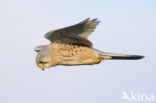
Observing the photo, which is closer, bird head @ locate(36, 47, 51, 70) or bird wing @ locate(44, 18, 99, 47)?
bird wing @ locate(44, 18, 99, 47)

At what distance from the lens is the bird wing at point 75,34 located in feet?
20.7

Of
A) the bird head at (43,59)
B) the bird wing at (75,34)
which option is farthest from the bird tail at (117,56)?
the bird head at (43,59)

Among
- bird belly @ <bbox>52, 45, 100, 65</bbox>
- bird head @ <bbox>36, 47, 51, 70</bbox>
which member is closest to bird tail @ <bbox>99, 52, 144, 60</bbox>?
bird belly @ <bbox>52, 45, 100, 65</bbox>

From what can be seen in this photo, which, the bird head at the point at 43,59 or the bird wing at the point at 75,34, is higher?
the bird wing at the point at 75,34

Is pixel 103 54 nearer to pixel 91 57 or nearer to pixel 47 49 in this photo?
pixel 91 57

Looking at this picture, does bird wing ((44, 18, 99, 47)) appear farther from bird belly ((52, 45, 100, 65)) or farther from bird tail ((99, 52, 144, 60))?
bird tail ((99, 52, 144, 60))

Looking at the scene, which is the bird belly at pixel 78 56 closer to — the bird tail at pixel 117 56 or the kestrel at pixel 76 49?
the kestrel at pixel 76 49

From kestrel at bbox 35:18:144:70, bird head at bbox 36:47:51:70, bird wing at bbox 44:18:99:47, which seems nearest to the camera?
bird wing at bbox 44:18:99:47

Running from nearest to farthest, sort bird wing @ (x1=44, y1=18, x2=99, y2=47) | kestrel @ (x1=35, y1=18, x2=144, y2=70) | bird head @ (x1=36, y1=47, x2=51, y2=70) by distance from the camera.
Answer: bird wing @ (x1=44, y1=18, x2=99, y2=47)
kestrel @ (x1=35, y1=18, x2=144, y2=70)
bird head @ (x1=36, y1=47, x2=51, y2=70)

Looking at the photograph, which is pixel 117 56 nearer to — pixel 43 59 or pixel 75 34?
pixel 75 34

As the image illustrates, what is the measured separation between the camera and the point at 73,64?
6.53 meters

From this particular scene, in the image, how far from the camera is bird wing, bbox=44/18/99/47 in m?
6.31

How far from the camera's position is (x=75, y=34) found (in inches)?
253

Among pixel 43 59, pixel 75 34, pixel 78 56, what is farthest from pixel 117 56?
pixel 43 59
